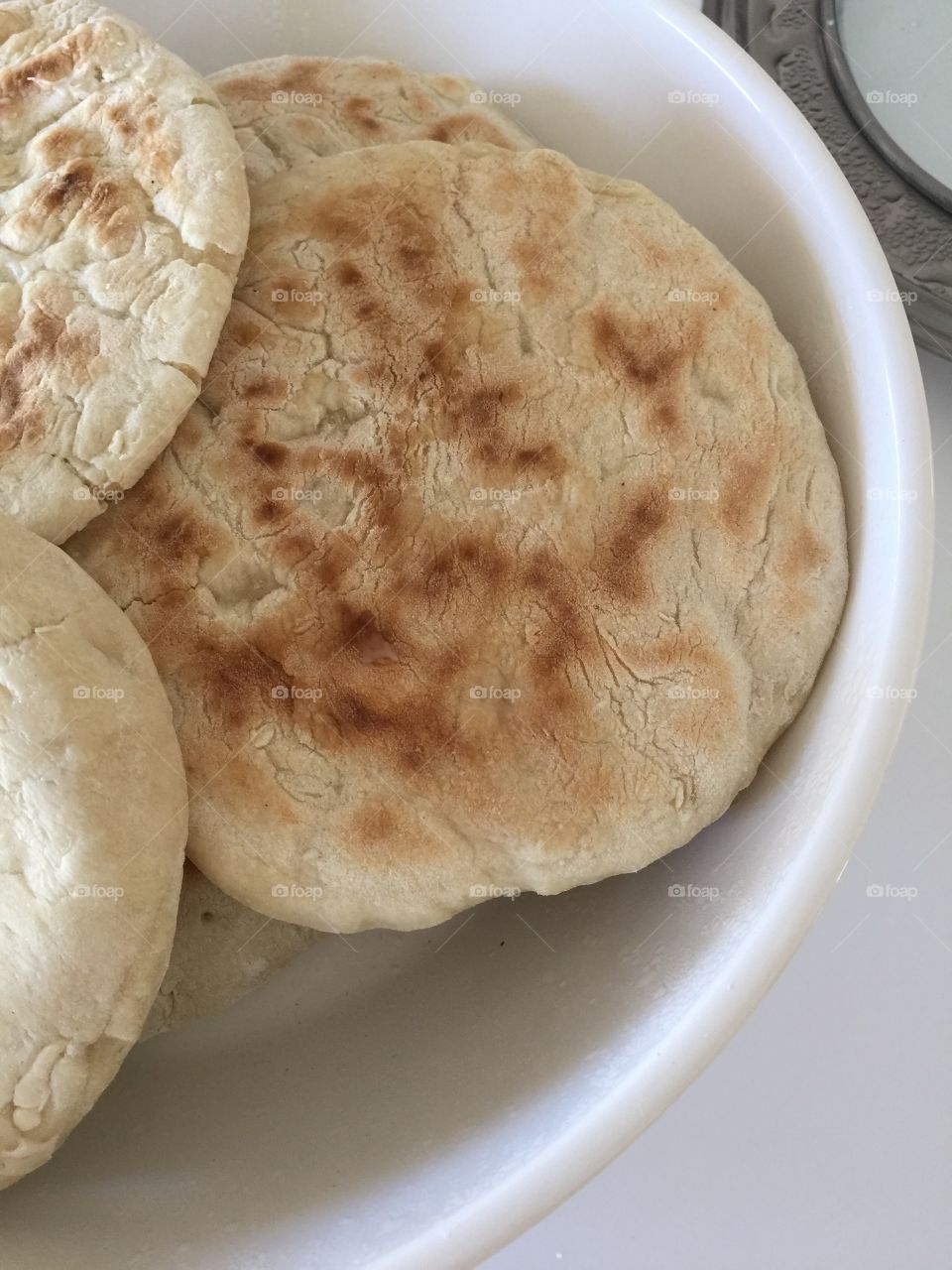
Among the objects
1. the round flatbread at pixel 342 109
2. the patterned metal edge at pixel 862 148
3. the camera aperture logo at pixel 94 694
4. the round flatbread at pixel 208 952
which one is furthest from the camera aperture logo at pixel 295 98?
the round flatbread at pixel 208 952

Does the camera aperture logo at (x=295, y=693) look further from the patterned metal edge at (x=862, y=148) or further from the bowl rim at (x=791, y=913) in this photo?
the patterned metal edge at (x=862, y=148)

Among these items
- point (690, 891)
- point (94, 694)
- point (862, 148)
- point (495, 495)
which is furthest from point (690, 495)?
point (862, 148)

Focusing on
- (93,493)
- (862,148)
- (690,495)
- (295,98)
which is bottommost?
(93,493)

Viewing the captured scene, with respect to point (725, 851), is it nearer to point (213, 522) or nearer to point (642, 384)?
point (642, 384)

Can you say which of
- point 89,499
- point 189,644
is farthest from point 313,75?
point 189,644

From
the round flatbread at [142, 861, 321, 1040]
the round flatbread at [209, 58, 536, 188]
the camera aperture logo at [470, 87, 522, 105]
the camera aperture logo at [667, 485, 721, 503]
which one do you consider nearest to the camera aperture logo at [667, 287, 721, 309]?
the camera aperture logo at [667, 485, 721, 503]

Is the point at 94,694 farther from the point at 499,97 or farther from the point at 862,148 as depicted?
the point at 862,148
